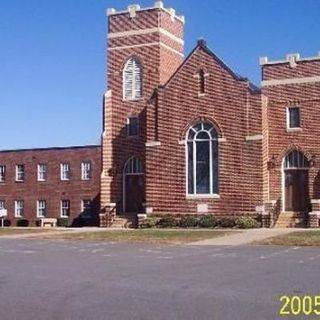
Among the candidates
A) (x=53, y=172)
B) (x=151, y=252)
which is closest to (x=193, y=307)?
(x=151, y=252)

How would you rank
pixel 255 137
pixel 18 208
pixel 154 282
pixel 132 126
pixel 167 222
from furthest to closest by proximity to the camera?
pixel 18 208, pixel 132 126, pixel 167 222, pixel 255 137, pixel 154 282

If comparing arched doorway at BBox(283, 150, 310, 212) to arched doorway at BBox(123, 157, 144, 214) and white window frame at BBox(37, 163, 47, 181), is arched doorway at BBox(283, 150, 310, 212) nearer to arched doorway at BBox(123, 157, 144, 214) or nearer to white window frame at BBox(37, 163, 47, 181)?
arched doorway at BBox(123, 157, 144, 214)

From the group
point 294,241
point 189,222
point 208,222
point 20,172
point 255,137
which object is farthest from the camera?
point 20,172

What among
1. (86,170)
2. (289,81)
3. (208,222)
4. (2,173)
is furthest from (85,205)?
(289,81)

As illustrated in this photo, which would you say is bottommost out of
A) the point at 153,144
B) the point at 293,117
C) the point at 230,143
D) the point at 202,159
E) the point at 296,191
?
the point at 296,191

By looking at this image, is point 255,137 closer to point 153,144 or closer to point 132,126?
point 153,144

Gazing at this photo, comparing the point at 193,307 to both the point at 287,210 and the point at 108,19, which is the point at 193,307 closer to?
the point at 287,210

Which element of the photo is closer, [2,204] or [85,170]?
[85,170]

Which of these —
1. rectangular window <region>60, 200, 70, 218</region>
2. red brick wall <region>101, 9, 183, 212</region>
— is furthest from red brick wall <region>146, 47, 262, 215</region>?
rectangular window <region>60, 200, 70, 218</region>

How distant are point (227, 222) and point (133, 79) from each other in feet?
38.0

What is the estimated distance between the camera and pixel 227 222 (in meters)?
35.1

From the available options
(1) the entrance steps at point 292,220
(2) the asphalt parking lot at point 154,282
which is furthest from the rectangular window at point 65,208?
(2) the asphalt parking lot at point 154,282

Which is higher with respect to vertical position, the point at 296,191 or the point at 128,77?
the point at 128,77

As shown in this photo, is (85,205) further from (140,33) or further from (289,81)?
(289,81)
